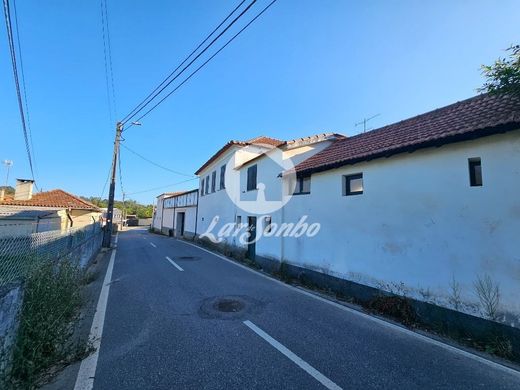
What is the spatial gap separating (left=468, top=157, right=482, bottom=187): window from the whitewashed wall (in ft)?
0.23

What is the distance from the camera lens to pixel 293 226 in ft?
31.3

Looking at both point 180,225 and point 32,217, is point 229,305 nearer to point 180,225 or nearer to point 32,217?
point 32,217

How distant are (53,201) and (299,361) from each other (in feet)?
76.7

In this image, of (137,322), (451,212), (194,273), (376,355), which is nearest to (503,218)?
(451,212)

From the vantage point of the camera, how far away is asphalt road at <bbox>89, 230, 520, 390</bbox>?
3.22 m

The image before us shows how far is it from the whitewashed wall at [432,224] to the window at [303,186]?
1.36m

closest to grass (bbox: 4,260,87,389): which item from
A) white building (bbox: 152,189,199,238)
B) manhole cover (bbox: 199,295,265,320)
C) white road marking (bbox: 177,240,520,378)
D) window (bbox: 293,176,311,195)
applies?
manhole cover (bbox: 199,295,265,320)

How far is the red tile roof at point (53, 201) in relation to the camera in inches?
730

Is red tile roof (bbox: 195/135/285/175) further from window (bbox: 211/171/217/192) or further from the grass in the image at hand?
the grass

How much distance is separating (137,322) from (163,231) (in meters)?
30.8

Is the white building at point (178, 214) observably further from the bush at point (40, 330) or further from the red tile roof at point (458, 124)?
the bush at point (40, 330)

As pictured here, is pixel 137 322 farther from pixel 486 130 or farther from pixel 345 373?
pixel 486 130

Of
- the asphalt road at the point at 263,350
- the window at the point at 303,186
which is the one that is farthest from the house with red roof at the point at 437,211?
the asphalt road at the point at 263,350

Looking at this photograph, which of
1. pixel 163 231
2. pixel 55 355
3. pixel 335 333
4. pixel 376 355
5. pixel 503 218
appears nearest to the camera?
pixel 55 355
